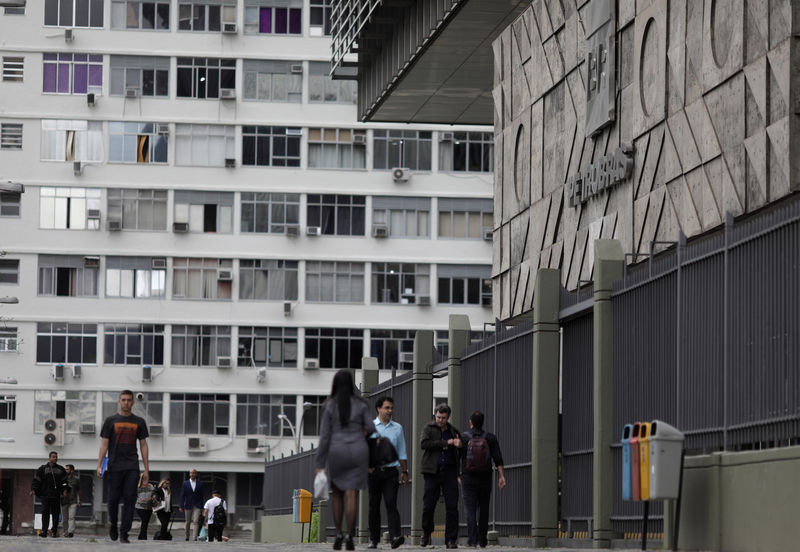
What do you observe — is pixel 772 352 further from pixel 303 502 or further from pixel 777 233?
pixel 303 502

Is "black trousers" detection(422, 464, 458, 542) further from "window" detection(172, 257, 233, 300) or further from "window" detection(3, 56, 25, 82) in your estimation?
"window" detection(3, 56, 25, 82)

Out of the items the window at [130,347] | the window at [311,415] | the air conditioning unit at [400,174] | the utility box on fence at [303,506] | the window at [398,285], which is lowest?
the utility box on fence at [303,506]

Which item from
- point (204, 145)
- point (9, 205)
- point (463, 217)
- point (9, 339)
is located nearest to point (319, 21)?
point (204, 145)

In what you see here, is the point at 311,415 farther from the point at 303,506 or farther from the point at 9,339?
the point at 303,506

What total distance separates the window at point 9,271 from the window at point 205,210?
21.9ft

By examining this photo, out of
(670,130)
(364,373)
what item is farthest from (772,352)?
(364,373)

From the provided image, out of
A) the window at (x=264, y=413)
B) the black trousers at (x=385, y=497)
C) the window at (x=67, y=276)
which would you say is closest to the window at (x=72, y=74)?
the window at (x=67, y=276)

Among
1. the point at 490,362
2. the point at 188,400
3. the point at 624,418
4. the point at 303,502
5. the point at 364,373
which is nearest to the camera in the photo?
the point at 624,418

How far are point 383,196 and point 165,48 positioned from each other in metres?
10.7

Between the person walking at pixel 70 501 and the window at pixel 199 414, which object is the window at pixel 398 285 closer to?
the window at pixel 199 414

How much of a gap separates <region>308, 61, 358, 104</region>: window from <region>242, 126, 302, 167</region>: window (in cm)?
171

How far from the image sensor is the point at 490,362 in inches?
811

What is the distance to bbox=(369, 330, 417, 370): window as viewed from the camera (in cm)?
6662

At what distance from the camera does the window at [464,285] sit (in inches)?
2655
